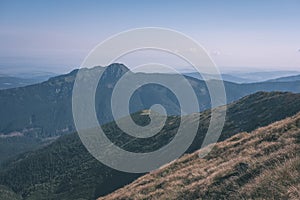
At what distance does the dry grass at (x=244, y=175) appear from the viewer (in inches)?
571

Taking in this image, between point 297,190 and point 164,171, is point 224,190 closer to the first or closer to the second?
point 297,190

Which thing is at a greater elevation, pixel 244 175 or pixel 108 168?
pixel 244 175

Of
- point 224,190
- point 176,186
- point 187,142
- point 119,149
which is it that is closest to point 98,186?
point 187,142

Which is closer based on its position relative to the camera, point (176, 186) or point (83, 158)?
point (176, 186)

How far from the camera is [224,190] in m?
18.9

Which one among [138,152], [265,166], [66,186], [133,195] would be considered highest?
[265,166]

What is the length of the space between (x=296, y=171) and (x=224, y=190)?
541 cm

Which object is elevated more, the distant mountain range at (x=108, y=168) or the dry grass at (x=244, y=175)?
the dry grass at (x=244, y=175)

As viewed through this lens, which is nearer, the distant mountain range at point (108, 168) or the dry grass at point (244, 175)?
the dry grass at point (244, 175)

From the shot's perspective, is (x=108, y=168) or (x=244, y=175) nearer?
(x=244, y=175)

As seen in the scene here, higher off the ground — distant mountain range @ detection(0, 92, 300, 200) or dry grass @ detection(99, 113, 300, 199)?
dry grass @ detection(99, 113, 300, 199)

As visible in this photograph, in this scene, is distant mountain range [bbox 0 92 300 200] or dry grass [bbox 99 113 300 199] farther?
distant mountain range [bbox 0 92 300 200]

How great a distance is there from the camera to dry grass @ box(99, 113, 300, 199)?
1452cm

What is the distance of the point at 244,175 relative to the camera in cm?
1941
